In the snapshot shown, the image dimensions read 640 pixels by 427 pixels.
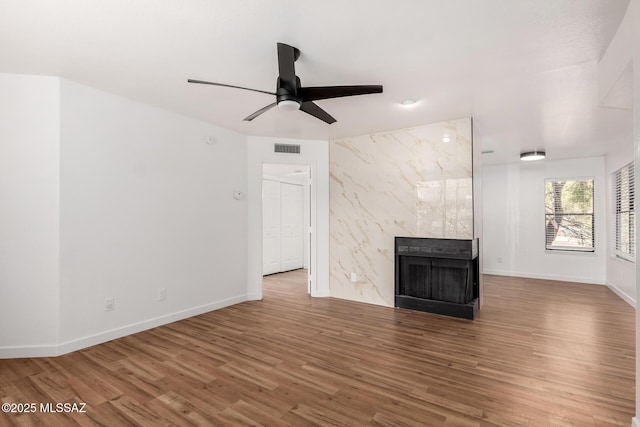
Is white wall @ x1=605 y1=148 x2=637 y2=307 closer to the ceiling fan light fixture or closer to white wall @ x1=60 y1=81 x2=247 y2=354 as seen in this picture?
the ceiling fan light fixture

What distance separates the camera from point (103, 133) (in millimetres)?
3346

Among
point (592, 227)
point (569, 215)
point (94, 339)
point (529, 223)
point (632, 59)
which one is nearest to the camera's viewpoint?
point (632, 59)

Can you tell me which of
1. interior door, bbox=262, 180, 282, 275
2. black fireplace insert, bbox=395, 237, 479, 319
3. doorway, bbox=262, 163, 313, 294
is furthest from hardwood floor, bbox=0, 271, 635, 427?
doorway, bbox=262, 163, 313, 294

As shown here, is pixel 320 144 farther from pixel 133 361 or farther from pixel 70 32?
pixel 133 361

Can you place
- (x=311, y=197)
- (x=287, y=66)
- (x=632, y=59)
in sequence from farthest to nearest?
(x=311, y=197), (x=287, y=66), (x=632, y=59)

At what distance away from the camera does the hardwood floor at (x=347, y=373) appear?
211cm

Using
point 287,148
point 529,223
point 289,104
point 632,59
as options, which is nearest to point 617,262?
point 529,223

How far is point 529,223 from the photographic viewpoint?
23.0 feet

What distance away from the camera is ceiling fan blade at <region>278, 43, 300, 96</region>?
2336 millimetres

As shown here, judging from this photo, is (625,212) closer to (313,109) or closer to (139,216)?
(313,109)

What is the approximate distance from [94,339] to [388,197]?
13.2 feet

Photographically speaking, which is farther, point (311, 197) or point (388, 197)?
point (311, 197)

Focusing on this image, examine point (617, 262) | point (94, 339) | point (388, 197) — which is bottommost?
point (94, 339)

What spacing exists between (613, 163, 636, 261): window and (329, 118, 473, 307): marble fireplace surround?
→ 322cm
